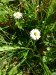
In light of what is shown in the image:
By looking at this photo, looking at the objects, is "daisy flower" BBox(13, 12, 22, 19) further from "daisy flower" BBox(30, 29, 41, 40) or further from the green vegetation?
"daisy flower" BBox(30, 29, 41, 40)

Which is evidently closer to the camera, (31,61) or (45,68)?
(45,68)

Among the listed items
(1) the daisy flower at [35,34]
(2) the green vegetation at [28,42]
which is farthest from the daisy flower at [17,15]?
(1) the daisy flower at [35,34]

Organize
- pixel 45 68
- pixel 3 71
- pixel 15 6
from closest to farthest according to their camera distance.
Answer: pixel 45 68, pixel 3 71, pixel 15 6

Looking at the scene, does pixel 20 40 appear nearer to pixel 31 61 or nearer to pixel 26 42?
pixel 26 42

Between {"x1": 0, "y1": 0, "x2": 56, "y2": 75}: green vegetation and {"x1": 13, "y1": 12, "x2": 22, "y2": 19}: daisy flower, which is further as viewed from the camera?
{"x1": 13, "y1": 12, "x2": 22, "y2": 19}: daisy flower

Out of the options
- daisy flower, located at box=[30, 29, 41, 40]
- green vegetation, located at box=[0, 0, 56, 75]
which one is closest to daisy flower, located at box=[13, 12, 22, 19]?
green vegetation, located at box=[0, 0, 56, 75]

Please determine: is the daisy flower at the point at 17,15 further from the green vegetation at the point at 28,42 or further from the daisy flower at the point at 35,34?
the daisy flower at the point at 35,34

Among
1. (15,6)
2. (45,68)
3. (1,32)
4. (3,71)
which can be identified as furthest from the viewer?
(15,6)

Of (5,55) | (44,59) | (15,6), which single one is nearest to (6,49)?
(5,55)
